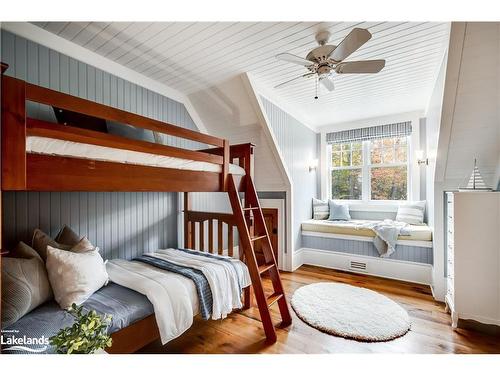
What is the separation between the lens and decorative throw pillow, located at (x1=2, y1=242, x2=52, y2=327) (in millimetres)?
1196

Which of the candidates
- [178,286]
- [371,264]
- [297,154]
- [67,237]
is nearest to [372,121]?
[297,154]

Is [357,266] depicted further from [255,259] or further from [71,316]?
[71,316]

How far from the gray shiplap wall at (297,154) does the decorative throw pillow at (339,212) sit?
360mm

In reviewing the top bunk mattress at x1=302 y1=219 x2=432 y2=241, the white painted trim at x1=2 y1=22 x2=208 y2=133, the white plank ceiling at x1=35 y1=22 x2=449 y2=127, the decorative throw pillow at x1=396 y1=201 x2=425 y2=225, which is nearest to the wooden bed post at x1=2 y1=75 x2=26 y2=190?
the white plank ceiling at x1=35 y1=22 x2=449 y2=127

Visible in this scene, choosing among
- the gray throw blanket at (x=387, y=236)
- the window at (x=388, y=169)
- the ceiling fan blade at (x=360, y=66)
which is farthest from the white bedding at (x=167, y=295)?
the window at (x=388, y=169)

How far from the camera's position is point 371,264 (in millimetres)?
3146

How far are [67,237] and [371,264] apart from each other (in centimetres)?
335

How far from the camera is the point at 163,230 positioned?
2.71 m

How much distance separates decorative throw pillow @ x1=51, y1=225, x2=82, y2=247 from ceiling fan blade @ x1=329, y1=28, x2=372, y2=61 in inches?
92.5

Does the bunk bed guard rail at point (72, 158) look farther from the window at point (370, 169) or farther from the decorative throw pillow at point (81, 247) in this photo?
the window at point (370, 169)

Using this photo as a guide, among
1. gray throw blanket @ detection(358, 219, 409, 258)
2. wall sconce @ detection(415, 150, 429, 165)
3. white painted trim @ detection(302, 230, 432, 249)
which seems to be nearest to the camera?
white painted trim @ detection(302, 230, 432, 249)

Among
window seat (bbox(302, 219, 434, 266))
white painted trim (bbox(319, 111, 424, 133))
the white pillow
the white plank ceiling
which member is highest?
the white plank ceiling

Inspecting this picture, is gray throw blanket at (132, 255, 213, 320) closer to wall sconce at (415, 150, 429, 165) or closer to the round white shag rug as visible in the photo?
the round white shag rug

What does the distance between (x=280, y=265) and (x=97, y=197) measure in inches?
95.6
